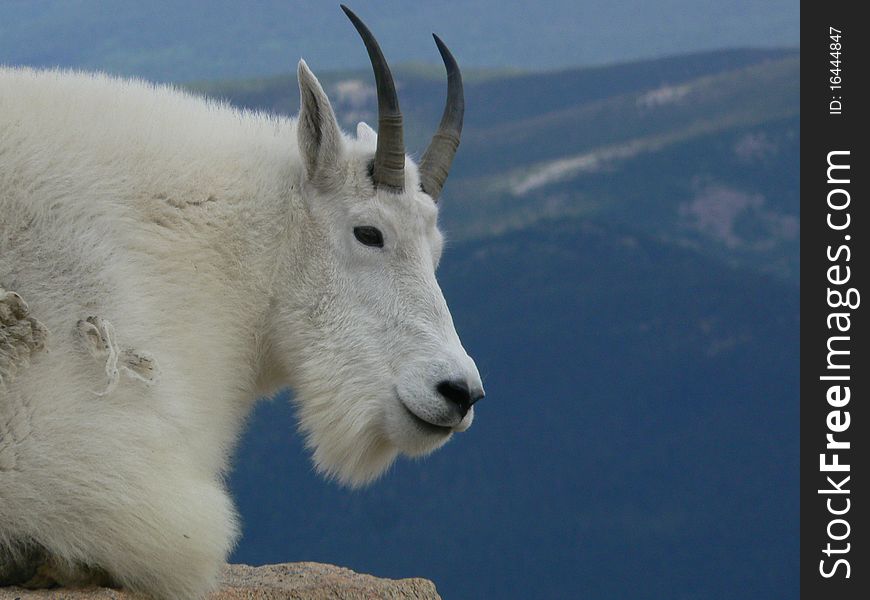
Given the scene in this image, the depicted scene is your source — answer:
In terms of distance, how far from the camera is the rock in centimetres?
486

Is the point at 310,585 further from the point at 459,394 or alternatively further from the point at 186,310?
the point at 186,310

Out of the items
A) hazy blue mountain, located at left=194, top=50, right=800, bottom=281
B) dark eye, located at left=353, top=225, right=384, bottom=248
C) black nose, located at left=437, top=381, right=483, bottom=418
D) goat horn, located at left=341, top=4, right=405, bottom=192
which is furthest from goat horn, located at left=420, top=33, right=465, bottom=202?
hazy blue mountain, located at left=194, top=50, right=800, bottom=281

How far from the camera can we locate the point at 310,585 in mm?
5062

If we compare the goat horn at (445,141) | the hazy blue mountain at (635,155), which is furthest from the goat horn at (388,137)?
the hazy blue mountain at (635,155)

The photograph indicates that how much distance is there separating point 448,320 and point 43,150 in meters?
1.80

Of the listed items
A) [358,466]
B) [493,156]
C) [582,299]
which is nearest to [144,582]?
[358,466]

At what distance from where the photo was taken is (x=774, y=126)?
41.0m

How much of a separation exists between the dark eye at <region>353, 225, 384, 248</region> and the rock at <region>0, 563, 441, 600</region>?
150 centimetres

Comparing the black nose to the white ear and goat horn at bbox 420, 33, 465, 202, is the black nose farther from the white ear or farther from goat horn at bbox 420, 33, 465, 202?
the white ear

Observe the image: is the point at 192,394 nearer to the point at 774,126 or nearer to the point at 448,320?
the point at 448,320

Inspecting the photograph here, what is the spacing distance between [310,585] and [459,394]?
1.11m

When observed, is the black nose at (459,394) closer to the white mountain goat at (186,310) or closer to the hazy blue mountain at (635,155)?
the white mountain goat at (186,310)

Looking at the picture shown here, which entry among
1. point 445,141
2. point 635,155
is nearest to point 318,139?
point 445,141

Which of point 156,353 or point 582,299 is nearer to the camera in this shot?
point 156,353
